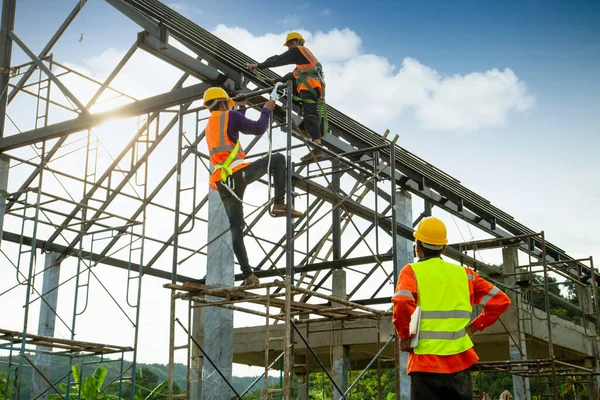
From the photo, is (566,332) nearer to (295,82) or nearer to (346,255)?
(346,255)

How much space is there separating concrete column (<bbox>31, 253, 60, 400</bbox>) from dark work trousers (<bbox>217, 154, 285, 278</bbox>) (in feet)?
34.4

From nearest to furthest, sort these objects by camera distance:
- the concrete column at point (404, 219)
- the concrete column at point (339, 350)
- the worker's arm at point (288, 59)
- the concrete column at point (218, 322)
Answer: the worker's arm at point (288, 59) → the concrete column at point (218, 322) → the concrete column at point (404, 219) → the concrete column at point (339, 350)

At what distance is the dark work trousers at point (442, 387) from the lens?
5.33m

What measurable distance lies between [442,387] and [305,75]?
25.7 feet

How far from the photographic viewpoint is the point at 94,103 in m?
15.1

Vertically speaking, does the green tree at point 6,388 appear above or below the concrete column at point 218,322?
below

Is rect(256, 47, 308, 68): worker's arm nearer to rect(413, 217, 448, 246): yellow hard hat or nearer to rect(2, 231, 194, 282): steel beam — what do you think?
rect(413, 217, 448, 246): yellow hard hat

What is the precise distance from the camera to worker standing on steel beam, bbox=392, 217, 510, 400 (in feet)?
17.5

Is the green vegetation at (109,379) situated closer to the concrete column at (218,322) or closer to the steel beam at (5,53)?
the concrete column at (218,322)

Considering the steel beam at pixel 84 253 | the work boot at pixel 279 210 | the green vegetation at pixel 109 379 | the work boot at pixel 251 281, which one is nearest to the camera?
the work boot at pixel 251 281

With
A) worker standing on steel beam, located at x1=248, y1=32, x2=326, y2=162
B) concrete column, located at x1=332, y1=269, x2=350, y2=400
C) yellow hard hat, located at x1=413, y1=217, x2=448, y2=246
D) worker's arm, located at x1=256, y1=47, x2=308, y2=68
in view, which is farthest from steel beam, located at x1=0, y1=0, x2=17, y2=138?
yellow hard hat, located at x1=413, y1=217, x2=448, y2=246

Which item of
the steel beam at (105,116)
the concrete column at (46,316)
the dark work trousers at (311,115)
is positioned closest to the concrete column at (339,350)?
the dark work trousers at (311,115)

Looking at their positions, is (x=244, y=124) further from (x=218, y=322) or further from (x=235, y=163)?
(x=218, y=322)

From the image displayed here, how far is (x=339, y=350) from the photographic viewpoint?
19.0m
